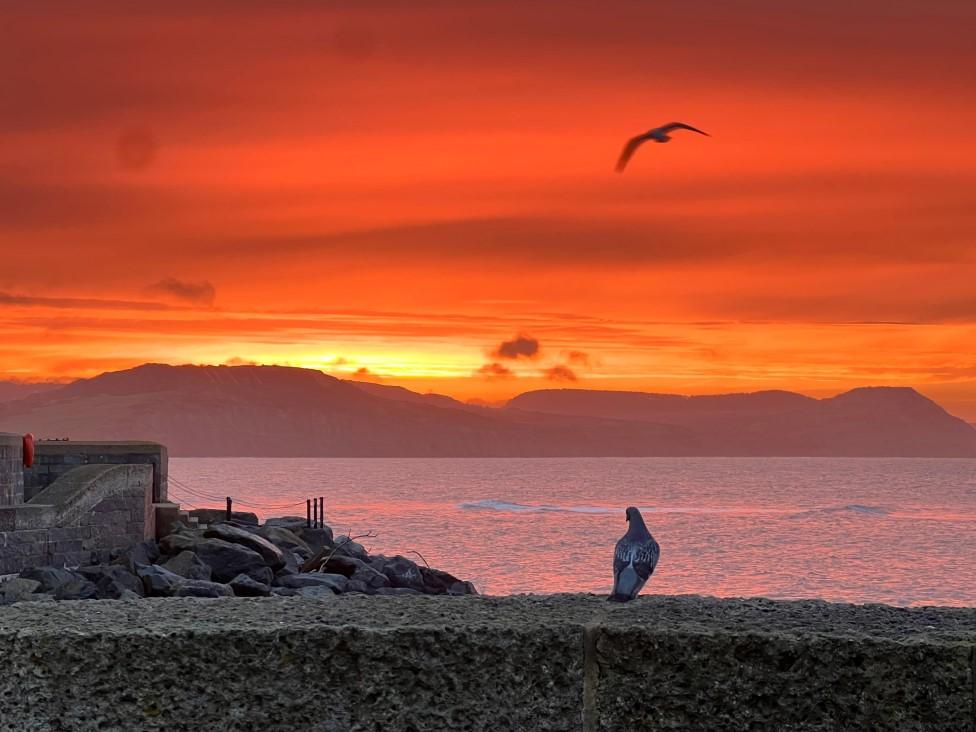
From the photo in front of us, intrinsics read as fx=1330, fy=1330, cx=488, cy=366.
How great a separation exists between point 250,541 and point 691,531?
63862 millimetres

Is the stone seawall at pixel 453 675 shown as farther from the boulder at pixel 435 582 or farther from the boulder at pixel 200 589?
the boulder at pixel 435 582

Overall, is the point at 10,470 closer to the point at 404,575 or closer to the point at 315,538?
the point at 404,575

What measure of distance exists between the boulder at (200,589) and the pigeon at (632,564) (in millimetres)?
13378

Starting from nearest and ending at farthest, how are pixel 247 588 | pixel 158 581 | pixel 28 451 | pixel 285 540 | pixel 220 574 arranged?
pixel 158 581
pixel 247 588
pixel 220 574
pixel 28 451
pixel 285 540

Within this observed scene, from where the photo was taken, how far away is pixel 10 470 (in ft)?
66.2

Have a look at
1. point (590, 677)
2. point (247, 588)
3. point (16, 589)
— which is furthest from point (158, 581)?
point (590, 677)

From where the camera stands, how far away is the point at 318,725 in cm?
443

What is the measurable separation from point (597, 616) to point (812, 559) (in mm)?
64141

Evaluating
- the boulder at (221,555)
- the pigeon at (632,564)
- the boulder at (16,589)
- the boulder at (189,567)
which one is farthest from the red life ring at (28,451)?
the pigeon at (632,564)

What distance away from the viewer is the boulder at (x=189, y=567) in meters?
21.2

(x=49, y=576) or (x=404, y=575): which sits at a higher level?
(x=49, y=576)

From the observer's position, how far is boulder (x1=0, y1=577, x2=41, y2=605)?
1755 cm

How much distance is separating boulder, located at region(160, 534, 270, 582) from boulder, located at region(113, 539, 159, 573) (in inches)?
10.1

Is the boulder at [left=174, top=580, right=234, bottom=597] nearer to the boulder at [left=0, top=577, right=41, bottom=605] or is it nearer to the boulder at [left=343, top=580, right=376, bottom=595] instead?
the boulder at [left=0, top=577, right=41, bottom=605]
